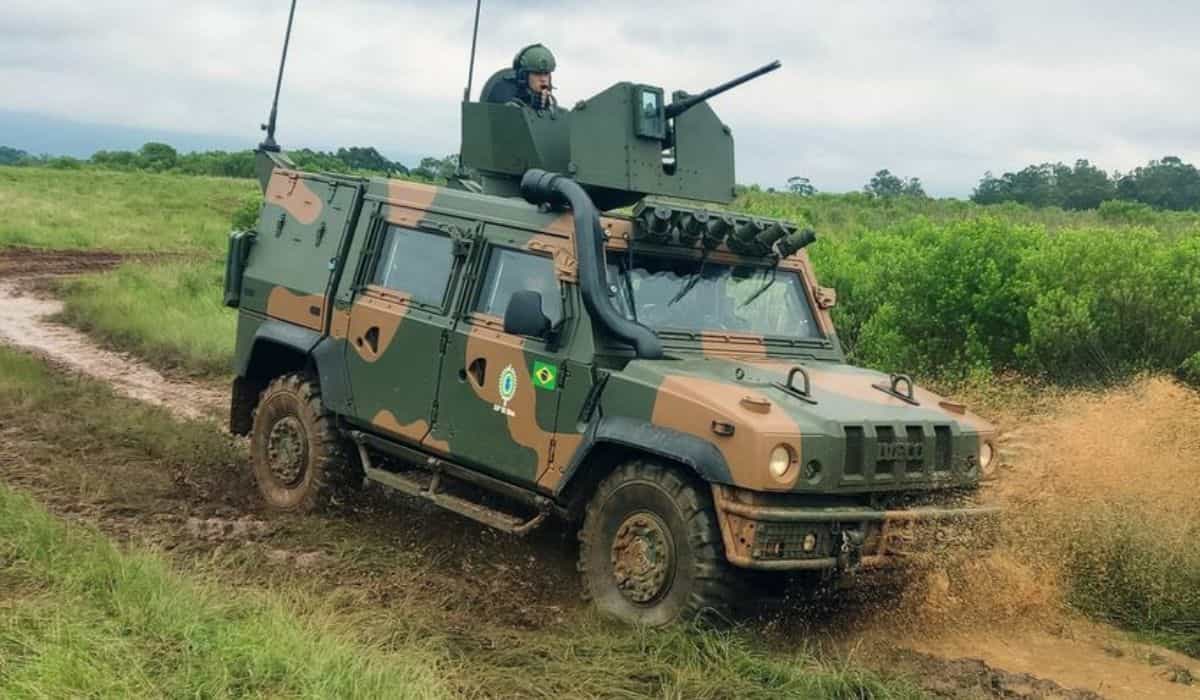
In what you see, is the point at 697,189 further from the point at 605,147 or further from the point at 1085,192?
the point at 1085,192

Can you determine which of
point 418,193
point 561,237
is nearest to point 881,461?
point 561,237

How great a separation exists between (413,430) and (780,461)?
8.29 ft

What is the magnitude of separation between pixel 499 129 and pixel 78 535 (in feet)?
10.6

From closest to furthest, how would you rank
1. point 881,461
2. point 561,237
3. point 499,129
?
point 881,461
point 561,237
point 499,129

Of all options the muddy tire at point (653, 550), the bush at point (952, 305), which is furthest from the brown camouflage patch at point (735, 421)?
the bush at point (952, 305)

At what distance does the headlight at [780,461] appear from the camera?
5.58 meters

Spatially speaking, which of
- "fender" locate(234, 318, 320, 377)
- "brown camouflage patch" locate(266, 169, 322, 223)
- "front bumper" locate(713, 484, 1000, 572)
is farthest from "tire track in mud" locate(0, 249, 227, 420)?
"front bumper" locate(713, 484, 1000, 572)

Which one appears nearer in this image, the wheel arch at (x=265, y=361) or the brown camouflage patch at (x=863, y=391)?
the brown camouflage patch at (x=863, y=391)

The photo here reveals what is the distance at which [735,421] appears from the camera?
5.63 m

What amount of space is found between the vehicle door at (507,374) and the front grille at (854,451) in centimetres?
131

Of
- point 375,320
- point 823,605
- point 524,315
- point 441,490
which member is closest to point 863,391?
point 823,605

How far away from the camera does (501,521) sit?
6.90 metres

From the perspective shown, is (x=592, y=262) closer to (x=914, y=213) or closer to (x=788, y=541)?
(x=788, y=541)

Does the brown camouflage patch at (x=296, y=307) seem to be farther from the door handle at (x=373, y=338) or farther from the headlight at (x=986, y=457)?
the headlight at (x=986, y=457)
